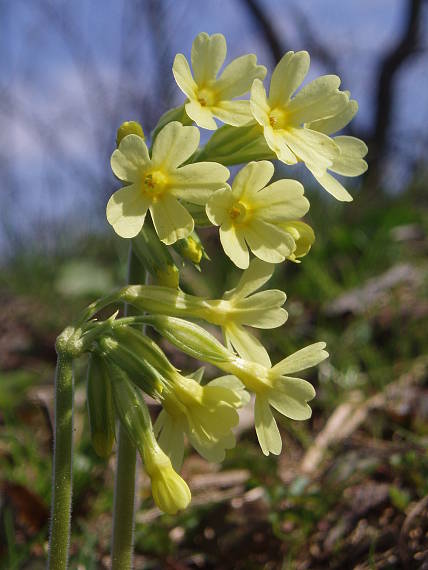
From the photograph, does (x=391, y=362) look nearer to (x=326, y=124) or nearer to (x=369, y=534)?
(x=369, y=534)

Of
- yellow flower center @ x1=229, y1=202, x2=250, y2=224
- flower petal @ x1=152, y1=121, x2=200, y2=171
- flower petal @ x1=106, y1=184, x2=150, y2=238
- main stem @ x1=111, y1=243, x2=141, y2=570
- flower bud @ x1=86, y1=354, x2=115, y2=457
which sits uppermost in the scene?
flower petal @ x1=152, y1=121, x2=200, y2=171

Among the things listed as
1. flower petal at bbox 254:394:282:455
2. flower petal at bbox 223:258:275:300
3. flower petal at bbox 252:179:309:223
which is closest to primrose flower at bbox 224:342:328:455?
flower petal at bbox 254:394:282:455

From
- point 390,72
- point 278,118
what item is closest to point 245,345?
point 278,118

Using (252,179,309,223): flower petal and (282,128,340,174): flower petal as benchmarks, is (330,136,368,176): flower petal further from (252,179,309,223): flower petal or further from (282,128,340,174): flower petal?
(252,179,309,223): flower petal

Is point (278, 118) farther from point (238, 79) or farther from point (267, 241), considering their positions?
point (267, 241)

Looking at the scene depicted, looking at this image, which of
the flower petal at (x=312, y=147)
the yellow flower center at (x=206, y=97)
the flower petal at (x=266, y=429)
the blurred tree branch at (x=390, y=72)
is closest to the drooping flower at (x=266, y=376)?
the flower petal at (x=266, y=429)

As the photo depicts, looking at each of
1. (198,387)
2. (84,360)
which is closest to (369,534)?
(198,387)
